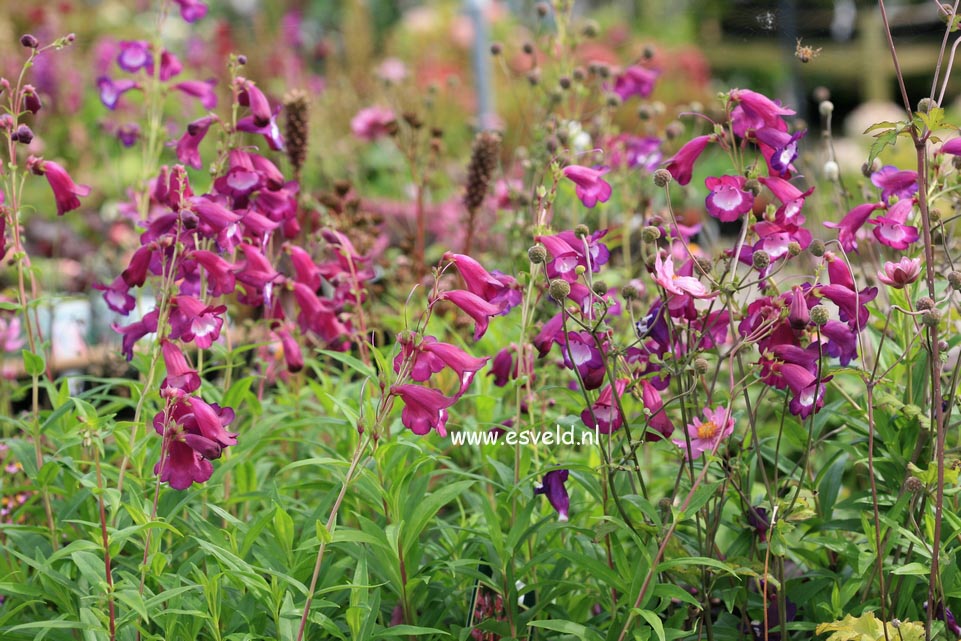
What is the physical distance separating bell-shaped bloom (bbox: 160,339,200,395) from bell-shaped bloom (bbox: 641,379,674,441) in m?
0.75

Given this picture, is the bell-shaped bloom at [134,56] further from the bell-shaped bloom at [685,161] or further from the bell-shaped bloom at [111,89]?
the bell-shaped bloom at [685,161]

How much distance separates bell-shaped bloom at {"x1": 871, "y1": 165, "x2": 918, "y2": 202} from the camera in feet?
6.88

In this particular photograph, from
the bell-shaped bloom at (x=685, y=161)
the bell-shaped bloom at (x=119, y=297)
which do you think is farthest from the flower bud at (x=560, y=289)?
the bell-shaped bloom at (x=119, y=297)

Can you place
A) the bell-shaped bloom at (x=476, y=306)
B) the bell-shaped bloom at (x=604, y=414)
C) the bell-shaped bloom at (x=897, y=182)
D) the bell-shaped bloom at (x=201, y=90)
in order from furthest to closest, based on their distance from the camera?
the bell-shaped bloom at (x=201, y=90) → the bell-shaped bloom at (x=897, y=182) → the bell-shaped bloom at (x=604, y=414) → the bell-shaped bloom at (x=476, y=306)

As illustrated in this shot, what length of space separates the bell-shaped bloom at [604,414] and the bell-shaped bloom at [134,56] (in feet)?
5.10

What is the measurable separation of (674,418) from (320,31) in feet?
38.0

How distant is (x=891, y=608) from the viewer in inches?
77.8

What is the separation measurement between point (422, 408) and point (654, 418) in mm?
423

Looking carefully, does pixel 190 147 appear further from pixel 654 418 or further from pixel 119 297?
pixel 654 418

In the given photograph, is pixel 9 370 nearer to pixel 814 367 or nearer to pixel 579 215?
pixel 579 215

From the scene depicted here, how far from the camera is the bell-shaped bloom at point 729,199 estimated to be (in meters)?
1.89

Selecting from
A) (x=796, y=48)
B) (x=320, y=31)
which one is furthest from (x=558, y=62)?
(x=320, y=31)

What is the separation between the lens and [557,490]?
1994 millimetres

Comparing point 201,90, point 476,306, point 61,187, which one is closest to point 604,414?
point 476,306
